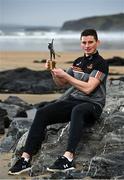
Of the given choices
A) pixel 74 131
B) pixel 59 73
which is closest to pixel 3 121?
pixel 59 73

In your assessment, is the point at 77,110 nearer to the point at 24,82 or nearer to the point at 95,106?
the point at 95,106

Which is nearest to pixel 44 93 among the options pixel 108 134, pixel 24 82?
pixel 24 82

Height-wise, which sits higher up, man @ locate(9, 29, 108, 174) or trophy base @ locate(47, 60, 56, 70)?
trophy base @ locate(47, 60, 56, 70)

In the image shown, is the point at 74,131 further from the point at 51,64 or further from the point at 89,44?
the point at 89,44

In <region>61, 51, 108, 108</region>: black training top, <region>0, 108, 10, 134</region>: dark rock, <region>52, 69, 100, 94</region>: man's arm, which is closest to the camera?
<region>52, 69, 100, 94</region>: man's arm

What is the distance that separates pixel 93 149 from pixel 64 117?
1.57ft

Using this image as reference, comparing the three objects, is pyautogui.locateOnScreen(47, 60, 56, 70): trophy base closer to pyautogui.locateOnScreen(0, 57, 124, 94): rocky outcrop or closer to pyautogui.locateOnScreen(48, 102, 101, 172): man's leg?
pyautogui.locateOnScreen(48, 102, 101, 172): man's leg

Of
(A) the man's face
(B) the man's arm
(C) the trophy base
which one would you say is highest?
(A) the man's face

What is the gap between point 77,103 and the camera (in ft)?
20.9

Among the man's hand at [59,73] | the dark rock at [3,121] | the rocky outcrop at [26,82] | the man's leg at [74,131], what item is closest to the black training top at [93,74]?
the man's leg at [74,131]

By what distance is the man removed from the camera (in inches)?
242

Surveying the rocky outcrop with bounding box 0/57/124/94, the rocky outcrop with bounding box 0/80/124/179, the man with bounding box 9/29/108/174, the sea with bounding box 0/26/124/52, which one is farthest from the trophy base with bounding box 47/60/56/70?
the sea with bounding box 0/26/124/52

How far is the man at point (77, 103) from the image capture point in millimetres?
6145

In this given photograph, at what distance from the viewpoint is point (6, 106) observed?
36.8ft
